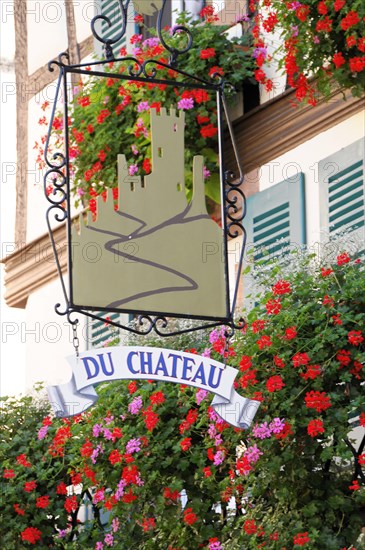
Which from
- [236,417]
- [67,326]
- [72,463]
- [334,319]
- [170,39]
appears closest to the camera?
[236,417]

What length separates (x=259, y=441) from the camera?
25.6 feet

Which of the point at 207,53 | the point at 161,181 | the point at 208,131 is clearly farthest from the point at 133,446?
the point at 207,53

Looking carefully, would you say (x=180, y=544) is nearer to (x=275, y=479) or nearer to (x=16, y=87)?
(x=275, y=479)

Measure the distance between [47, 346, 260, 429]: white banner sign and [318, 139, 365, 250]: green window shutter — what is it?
208cm

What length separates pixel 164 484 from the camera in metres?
8.52

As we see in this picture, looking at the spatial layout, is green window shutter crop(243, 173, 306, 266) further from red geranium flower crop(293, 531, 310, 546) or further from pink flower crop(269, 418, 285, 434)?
red geranium flower crop(293, 531, 310, 546)

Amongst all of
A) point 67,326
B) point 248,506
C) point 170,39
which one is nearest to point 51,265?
point 67,326

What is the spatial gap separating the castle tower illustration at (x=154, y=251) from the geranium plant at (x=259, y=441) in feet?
1.11

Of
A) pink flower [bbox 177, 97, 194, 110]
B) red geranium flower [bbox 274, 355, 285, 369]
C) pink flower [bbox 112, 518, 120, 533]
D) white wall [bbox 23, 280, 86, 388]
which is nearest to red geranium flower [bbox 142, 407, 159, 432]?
pink flower [bbox 112, 518, 120, 533]

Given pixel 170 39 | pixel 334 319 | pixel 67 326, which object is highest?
pixel 170 39

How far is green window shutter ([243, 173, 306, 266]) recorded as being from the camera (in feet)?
31.1

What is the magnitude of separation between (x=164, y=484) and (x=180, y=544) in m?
0.32

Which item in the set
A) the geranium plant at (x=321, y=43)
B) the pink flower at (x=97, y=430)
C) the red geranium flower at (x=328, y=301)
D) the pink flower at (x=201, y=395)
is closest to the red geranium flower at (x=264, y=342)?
the red geranium flower at (x=328, y=301)

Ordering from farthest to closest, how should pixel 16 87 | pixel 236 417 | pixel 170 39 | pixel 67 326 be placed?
pixel 16 87 < pixel 67 326 < pixel 170 39 < pixel 236 417
